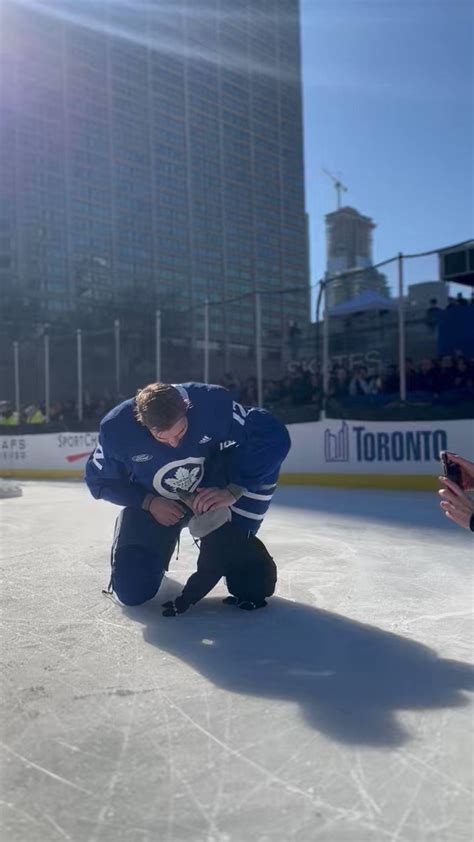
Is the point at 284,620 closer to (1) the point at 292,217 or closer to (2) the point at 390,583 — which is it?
(2) the point at 390,583

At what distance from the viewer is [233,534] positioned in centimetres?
271

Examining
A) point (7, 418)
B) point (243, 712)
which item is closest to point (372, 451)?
point (243, 712)

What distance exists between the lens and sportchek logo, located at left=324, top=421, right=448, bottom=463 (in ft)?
27.7

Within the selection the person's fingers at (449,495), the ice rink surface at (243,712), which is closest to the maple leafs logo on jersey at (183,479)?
the ice rink surface at (243,712)

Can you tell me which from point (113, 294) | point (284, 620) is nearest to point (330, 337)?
point (284, 620)

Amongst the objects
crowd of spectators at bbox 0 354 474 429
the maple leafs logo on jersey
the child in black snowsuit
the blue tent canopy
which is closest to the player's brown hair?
the maple leafs logo on jersey

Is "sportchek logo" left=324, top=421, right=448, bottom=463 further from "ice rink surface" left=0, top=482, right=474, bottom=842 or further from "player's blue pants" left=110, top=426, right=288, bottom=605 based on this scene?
"player's blue pants" left=110, top=426, right=288, bottom=605

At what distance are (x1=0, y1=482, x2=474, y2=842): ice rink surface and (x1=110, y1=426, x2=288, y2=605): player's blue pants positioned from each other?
102 mm

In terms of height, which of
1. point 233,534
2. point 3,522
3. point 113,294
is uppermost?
point 113,294

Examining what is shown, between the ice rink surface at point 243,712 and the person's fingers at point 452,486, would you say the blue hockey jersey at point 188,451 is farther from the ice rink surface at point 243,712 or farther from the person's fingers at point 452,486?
the person's fingers at point 452,486

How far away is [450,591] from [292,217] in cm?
4174

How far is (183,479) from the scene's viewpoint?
277 cm

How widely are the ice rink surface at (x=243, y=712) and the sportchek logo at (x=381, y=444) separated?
5203mm

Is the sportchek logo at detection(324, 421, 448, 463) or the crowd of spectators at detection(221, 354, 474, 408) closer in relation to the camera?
the sportchek logo at detection(324, 421, 448, 463)
